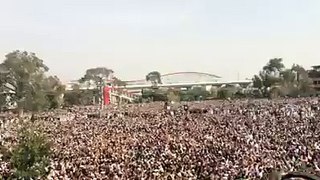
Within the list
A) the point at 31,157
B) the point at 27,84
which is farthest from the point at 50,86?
the point at 31,157

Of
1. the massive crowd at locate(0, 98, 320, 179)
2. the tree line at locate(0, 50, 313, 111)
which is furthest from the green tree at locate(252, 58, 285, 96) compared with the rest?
the massive crowd at locate(0, 98, 320, 179)

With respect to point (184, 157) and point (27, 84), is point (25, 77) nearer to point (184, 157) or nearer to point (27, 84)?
point (27, 84)

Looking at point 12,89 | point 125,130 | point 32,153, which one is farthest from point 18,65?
point 32,153

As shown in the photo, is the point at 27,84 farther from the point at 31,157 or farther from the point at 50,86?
the point at 31,157

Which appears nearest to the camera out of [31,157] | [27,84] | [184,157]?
[184,157]

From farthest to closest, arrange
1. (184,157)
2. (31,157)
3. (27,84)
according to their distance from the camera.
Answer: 1. (27,84)
2. (31,157)
3. (184,157)

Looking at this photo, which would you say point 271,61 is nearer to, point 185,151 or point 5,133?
point 5,133

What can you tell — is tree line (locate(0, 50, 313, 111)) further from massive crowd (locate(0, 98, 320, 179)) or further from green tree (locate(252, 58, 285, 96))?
massive crowd (locate(0, 98, 320, 179))

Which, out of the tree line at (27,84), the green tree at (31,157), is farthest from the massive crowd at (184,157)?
the tree line at (27,84)

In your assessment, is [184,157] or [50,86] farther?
[50,86]
